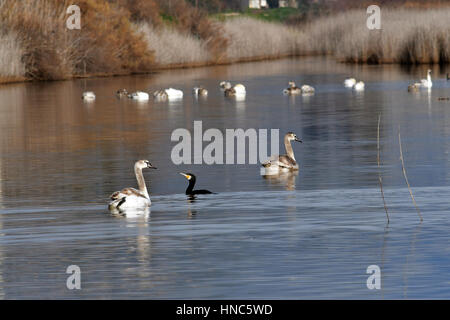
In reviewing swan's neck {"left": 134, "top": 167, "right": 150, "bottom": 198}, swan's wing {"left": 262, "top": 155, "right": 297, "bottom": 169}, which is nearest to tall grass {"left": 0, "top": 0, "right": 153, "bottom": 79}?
swan's wing {"left": 262, "top": 155, "right": 297, "bottom": 169}

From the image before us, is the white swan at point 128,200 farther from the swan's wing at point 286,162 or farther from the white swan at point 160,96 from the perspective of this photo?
the white swan at point 160,96

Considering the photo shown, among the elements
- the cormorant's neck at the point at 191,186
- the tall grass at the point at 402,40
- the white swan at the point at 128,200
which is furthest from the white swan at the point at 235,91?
the white swan at the point at 128,200

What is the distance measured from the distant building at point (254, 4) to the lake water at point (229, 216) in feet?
324

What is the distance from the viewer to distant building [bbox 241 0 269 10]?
4972 inches

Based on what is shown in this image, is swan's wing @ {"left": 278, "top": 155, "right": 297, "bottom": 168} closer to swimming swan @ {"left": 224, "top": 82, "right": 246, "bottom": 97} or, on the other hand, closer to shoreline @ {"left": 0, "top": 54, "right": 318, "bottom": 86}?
swimming swan @ {"left": 224, "top": 82, "right": 246, "bottom": 97}

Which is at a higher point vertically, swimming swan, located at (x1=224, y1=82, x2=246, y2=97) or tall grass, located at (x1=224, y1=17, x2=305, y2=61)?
tall grass, located at (x1=224, y1=17, x2=305, y2=61)

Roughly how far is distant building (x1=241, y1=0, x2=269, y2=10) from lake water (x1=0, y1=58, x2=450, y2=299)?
324 ft

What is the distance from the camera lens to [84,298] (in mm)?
9328

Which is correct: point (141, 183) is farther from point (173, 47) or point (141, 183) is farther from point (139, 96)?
point (173, 47)

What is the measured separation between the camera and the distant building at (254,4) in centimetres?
12629

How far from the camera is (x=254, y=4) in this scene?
132 meters

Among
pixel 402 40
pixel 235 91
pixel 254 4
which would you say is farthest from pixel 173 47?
pixel 254 4

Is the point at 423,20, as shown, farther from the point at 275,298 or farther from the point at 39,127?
the point at 275,298
